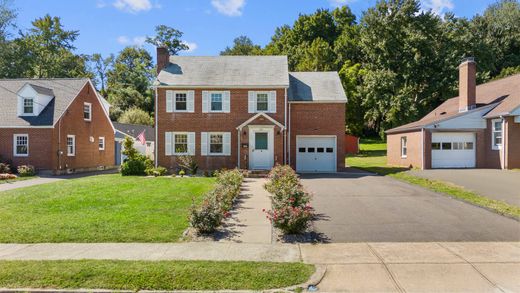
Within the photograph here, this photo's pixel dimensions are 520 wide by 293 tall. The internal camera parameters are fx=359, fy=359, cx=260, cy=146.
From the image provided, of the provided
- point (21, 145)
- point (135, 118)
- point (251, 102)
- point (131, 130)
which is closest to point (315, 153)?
point (251, 102)

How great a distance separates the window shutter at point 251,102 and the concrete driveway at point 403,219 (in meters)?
10.0

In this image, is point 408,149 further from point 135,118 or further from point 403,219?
point 135,118

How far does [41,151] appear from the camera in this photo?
78.2 feet

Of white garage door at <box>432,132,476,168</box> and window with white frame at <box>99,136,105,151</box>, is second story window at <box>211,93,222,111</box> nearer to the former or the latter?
window with white frame at <box>99,136,105,151</box>

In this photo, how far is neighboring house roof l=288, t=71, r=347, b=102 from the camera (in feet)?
79.5

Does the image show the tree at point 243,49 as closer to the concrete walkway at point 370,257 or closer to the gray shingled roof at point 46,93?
the gray shingled roof at point 46,93

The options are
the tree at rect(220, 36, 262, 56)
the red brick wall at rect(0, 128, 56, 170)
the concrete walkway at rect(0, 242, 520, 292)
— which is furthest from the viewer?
the tree at rect(220, 36, 262, 56)

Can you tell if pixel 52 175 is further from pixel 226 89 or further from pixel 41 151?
pixel 226 89

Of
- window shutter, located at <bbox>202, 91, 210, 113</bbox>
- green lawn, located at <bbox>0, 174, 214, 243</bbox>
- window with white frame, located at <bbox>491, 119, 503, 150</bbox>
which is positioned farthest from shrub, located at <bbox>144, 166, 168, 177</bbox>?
window with white frame, located at <bbox>491, 119, 503, 150</bbox>

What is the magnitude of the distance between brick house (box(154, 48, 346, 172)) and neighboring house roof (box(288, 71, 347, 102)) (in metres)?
0.11

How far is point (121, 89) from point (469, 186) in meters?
49.4

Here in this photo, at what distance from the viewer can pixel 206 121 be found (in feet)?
76.4

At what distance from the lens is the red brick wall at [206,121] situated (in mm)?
23203

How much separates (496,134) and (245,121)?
1640 cm
